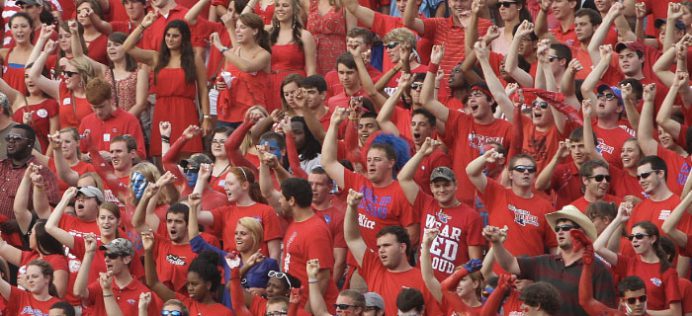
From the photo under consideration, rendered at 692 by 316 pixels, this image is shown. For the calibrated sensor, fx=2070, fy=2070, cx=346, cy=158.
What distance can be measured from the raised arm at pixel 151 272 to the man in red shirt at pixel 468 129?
256 centimetres

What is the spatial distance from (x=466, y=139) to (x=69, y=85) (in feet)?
13.2

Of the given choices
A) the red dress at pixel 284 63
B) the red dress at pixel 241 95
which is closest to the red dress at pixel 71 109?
the red dress at pixel 241 95

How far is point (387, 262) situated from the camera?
14867 millimetres

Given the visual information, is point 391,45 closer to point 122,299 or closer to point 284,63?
point 284,63

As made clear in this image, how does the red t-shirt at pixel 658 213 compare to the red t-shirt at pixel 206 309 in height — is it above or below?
above

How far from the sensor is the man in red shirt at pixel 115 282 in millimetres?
15266

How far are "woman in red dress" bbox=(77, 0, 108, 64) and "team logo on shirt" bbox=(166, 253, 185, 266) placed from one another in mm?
4545

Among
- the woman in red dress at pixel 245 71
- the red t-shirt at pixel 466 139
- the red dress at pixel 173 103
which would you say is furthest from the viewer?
the red dress at pixel 173 103

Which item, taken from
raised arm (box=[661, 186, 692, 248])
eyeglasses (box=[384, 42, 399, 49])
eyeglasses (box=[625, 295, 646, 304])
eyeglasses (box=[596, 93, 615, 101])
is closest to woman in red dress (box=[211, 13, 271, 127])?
eyeglasses (box=[384, 42, 399, 49])

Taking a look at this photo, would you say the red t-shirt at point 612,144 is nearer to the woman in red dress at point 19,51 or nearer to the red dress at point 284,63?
the red dress at point 284,63

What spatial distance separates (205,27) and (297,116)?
264cm

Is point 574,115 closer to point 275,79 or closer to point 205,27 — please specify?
point 275,79

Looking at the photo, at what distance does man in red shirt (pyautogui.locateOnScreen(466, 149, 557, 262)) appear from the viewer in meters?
15.5

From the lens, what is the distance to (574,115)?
1675 centimetres
